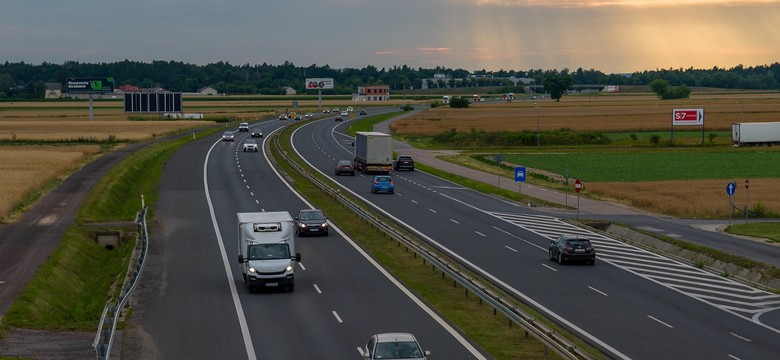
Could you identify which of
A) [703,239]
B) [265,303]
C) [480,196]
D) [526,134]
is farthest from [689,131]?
[265,303]

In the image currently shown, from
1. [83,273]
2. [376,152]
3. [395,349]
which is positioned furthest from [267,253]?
[376,152]

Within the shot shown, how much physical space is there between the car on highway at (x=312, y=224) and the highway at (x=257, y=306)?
0.51 metres

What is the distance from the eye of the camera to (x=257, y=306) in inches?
1388

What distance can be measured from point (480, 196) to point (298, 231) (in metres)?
26.0

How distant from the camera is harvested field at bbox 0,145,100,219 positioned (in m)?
68.6

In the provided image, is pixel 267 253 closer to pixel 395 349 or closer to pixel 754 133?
pixel 395 349

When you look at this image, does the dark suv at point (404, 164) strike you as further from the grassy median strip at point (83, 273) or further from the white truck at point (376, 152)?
the grassy median strip at point (83, 273)

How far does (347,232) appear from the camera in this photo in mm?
55719

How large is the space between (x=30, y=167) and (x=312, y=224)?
1875 inches

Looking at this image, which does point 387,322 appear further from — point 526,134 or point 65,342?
point 526,134

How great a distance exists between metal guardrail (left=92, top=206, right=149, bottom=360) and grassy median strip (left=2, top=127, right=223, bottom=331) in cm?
70

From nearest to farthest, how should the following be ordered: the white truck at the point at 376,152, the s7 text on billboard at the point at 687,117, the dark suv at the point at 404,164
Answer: the white truck at the point at 376,152
the dark suv at the point at 404,164
the s7 text on billboard at the point at 687,117

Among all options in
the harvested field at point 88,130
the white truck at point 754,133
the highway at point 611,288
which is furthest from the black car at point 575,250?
the harvested field at point 88,130

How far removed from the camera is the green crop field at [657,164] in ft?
302
